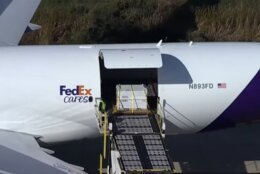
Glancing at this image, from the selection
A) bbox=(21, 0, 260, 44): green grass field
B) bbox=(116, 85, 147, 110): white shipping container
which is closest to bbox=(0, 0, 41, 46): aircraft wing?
bbox=(116, 85, 147, 110): white shipping container

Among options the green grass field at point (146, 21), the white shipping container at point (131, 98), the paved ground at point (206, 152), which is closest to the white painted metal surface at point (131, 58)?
the white shipping container at point (131, 98)

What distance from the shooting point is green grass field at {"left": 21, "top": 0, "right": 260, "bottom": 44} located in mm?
35438

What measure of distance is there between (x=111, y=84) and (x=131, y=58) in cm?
187

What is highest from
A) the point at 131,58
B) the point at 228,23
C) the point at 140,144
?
the point at 131,58

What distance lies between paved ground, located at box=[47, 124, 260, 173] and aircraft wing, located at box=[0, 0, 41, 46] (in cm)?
401

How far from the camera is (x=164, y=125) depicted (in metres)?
21.0

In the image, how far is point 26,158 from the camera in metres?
19.9

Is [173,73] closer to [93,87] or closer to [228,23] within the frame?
[93,87]

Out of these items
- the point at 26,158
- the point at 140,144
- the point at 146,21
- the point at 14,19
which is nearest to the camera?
the point at 26,158

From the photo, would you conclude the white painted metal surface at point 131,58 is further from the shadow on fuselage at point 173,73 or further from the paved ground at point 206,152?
the paved ground at point 206,152

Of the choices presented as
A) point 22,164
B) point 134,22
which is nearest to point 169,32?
point 134,22

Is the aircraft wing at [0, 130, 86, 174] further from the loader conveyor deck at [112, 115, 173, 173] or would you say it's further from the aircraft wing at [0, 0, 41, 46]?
the aircraft wing at [0, 0, 41, 46]

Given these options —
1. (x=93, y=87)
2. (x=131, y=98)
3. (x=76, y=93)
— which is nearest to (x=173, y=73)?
(x=131, y=98)

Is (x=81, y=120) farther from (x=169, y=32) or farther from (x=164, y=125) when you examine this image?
(x=169, y=32)
